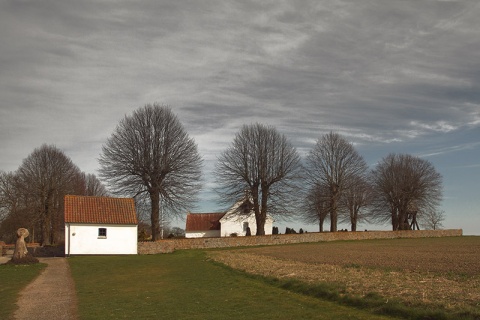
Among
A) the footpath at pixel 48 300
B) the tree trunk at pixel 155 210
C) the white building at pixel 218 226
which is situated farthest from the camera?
the white building at pixel 218 226

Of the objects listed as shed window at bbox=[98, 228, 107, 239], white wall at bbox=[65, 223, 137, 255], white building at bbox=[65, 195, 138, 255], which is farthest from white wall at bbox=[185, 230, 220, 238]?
shed window at bbox=[98, 228, 107, 239]

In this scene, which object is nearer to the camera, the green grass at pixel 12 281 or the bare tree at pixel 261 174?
the green grass at pixel 12 281

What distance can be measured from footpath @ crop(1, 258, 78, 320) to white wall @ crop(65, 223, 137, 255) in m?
17.8

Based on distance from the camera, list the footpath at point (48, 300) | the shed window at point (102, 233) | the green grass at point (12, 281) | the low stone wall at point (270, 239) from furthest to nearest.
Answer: the low stone wall at point (270, 239) < the shed window at point (102, 233) < the green grass at point (12, 281) < the footpath at point (48, 300)

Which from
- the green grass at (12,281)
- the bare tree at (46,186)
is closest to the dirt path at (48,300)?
the green grass at (12,281)

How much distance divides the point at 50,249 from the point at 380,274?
35.8 metres

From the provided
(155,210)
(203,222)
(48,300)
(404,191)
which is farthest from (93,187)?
(48,300)

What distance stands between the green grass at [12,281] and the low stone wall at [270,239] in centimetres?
1615

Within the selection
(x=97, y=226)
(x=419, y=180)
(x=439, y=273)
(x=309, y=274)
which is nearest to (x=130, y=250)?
(x=97, y=226)

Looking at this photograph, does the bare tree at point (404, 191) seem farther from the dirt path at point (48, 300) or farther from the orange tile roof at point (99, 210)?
the dirt path at point (48, 300)

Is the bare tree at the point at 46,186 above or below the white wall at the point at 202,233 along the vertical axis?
above

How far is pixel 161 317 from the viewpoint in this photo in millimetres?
12719

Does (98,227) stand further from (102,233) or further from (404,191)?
(404,191)

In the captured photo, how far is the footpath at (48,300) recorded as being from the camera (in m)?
13.6
